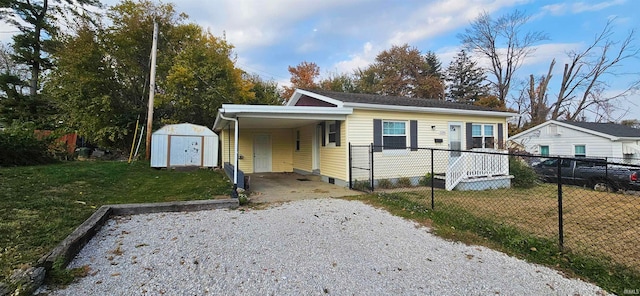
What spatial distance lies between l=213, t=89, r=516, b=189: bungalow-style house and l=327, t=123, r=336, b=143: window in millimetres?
34

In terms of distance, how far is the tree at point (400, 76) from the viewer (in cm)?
2891

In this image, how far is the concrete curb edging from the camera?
250 centimetres

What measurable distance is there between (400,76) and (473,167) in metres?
22.0

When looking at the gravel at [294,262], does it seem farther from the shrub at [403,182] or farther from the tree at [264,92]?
the tree at [264,92]

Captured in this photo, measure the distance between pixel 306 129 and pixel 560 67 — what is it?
2678 cm

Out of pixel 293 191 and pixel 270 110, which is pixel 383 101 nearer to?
pixel 270 110

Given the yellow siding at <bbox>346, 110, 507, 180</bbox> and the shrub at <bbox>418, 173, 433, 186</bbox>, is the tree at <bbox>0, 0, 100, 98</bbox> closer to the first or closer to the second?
the yellow siding at <bbox>346, 110, 507, 180</bbox>

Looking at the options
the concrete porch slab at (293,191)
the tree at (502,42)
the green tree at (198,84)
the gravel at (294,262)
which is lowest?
the gravel at (294,262)

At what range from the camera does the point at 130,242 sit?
3998mm

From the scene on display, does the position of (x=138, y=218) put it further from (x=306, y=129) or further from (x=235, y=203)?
(x=306, y=129)

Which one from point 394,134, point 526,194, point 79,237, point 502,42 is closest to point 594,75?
point 502,42

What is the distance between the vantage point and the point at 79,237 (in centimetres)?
369

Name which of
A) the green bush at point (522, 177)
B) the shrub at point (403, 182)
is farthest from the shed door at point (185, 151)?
the green bush at point (522, 177)

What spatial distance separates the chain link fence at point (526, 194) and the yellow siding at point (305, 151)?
3175mm
